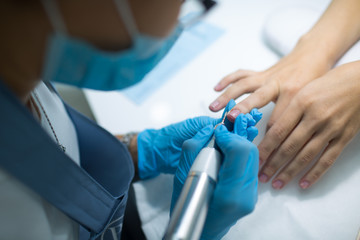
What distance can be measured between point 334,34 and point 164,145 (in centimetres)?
54

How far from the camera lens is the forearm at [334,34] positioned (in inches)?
25.0

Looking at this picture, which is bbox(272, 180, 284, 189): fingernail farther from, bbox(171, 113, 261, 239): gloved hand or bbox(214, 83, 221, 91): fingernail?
bbox(214, 83, 221, 91): fingernail

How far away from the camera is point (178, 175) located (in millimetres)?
488

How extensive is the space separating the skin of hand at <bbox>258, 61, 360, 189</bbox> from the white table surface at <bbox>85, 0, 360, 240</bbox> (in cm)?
4

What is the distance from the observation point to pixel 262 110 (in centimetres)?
61

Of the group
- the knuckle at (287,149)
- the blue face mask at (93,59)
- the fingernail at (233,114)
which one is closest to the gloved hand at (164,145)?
the fingernail at (233,114)

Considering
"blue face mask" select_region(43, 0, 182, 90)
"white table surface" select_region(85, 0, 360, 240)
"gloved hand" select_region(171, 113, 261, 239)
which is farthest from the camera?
"white table surface" select_region(85, 0, 360, 240)

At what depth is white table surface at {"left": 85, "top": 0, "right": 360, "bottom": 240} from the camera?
491mm

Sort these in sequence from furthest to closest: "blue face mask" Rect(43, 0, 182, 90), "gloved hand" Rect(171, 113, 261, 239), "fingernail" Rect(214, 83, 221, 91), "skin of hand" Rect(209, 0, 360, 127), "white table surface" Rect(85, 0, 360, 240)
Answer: "fingernail" Rect(214, 83, 221, 91) < "skin of hand" Rect(209, 0, 360, 127) < "white table surface" Rect(85, 0, 360, 240) < "gloved hand" Rect(171, 113, 261, 239) < "blue face mask" Rect(43, 0, 182, 90)

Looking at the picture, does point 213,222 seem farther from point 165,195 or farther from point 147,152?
point 147,152

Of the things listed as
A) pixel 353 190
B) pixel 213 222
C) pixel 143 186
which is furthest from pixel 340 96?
pixel 143 186

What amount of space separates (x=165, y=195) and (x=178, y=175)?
13cm

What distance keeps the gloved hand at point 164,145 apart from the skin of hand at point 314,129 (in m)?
0.15

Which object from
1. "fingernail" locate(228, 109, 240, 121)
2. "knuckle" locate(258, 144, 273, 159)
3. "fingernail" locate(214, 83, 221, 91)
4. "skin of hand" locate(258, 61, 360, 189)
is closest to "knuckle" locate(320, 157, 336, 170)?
"skin of hand" locate(258, 61, 360, 189)
